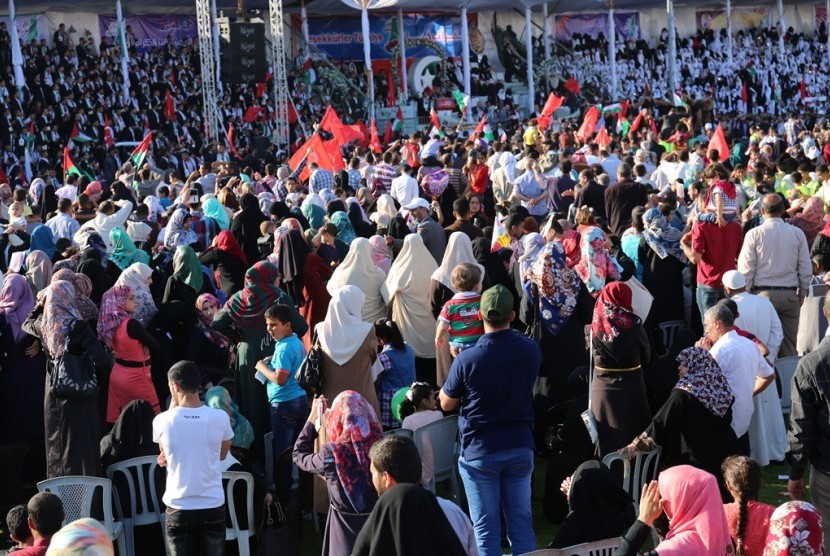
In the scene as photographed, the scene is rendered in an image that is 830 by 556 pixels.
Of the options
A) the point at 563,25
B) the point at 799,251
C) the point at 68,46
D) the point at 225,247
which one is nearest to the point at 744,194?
the point at 799,251

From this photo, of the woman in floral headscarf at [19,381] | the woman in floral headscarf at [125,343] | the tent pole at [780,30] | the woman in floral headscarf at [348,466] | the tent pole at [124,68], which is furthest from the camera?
the tent pole at [780,30]

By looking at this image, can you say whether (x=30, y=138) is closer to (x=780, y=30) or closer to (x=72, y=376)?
(x=72, y=376)

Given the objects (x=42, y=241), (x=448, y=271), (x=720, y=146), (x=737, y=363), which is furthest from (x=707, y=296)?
(x=720, y=146)

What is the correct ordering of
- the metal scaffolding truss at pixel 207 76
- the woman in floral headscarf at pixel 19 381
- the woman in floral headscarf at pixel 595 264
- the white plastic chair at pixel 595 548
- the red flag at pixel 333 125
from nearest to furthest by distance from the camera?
1. the white plastic chair at pixel 595 548
2. the woman in floral headscarf at pixel 19 381
3. the woman in floral headscarf at pixel 595 264
4. the red flag at pixel 333 125
5. the metal scaffolding truss at pixel 207 76

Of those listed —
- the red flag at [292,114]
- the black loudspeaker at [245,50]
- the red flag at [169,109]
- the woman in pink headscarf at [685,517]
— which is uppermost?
the black loudspeaker at [245,50]

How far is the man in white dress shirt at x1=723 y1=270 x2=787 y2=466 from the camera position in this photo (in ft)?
26.1

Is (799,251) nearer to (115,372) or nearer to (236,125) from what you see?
(115,372)

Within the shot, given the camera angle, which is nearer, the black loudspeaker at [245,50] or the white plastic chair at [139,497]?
the white plastic chair at [139,497]

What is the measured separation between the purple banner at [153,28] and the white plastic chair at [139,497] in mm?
28339

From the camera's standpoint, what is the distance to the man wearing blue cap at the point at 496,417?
5.73m

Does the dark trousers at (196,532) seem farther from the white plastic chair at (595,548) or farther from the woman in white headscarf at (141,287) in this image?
the woman in white headscarf at (141,287)

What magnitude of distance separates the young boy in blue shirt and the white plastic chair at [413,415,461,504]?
2.67 ft

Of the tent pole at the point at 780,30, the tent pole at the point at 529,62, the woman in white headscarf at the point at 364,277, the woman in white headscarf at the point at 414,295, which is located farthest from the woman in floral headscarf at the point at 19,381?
the tent pole at the point at 780,30

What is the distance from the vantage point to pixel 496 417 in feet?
18.9
